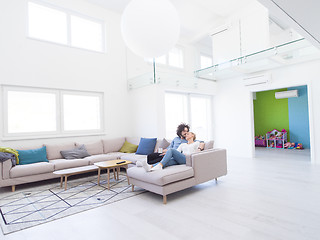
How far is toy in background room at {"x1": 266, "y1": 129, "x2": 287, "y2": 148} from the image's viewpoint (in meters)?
8.98

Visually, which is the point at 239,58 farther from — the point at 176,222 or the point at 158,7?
the point at 176,222

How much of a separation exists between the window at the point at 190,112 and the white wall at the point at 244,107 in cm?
35

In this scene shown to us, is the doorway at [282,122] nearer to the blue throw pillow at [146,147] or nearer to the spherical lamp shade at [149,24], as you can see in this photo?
the blue throw pillow at [146,147]

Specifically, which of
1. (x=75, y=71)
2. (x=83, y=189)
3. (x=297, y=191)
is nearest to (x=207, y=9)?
(x=75, y=71)

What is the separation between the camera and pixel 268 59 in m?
5.59

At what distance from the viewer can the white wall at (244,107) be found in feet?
18.3

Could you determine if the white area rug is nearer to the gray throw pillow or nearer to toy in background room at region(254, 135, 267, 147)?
the gray throw pillow

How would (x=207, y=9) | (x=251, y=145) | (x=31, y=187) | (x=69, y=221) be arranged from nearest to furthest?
1. (x=69, y=221)
2. (x=31, y=187)
3. (x=207, y=9)
4. (x=251, y=145)

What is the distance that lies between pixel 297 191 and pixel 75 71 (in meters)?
5.60

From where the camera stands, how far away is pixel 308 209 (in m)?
2.68

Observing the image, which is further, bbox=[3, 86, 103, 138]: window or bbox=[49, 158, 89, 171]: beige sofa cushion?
bbox=[3, 86, 103, 138]: window

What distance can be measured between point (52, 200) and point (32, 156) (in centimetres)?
149

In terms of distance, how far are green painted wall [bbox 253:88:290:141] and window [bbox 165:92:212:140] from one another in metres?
3.67

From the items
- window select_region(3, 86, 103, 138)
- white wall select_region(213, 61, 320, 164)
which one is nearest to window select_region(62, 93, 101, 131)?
window select_region(3, 86, 103, 138)
